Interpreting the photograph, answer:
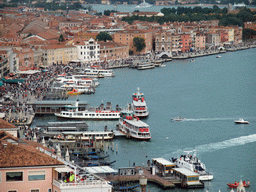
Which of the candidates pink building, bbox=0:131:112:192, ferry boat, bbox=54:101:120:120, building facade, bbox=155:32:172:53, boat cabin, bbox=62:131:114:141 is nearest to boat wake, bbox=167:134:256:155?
boat cabin, bbox=62:131:114:141

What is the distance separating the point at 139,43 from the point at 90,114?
2673cm

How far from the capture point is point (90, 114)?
26.4 m

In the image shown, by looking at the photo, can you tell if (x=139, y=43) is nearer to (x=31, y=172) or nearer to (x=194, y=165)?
(x=194, y=165)

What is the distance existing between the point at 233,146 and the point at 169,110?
7386mm

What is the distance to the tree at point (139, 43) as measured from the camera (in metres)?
52.5

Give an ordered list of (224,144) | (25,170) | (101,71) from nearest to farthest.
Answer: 1. (25,170)
2. (224,144)
3. (101,71)

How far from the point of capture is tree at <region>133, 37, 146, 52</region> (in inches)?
2067

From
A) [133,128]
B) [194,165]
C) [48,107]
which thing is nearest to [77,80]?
[48,107]

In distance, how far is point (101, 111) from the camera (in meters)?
26.4

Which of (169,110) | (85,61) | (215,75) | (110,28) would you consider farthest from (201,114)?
(110,28)

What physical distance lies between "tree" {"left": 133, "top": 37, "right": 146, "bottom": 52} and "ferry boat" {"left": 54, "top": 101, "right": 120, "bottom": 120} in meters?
26.2

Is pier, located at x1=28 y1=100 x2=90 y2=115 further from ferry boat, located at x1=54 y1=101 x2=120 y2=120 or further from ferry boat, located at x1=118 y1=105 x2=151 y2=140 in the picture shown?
ferry boat, located at x1=118 y1=105 x2=151 y2=140

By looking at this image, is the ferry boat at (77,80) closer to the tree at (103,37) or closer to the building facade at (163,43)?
the tree at (103,37)

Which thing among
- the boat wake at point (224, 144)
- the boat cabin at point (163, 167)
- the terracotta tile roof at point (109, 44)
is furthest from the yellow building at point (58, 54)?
the boat cabin at point (163, 167)
